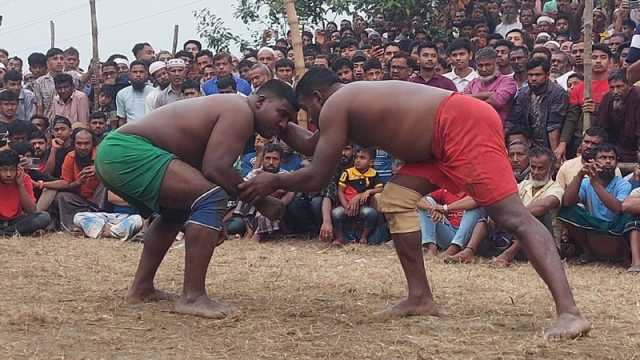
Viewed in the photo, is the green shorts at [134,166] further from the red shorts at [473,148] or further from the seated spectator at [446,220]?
the seated spectator at [446,220]

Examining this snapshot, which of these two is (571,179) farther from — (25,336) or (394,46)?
(25,336)

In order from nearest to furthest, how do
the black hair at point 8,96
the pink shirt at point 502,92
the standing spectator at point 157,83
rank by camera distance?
the pink shirt at point 502,92 → the standing spectator at point 157,83 → the black hair at point 8,96

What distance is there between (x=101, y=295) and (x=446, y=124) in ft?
8.64

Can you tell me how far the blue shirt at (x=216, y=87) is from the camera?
1057cm

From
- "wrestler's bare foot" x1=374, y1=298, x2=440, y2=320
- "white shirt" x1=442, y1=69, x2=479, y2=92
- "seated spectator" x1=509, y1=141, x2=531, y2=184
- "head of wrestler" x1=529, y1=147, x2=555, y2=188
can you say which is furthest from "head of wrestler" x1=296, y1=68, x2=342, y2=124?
"white shirt" x1=442, y1=69, x2=479, y2=92

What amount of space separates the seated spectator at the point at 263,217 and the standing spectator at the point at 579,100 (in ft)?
8.95

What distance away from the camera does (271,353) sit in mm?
4434

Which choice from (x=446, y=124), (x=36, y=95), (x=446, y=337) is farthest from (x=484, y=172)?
(x=36, y=95)

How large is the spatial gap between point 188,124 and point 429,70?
14.8 ft

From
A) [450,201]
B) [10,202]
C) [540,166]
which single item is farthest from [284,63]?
[540,166]

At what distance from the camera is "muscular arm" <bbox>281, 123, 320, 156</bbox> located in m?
5.59

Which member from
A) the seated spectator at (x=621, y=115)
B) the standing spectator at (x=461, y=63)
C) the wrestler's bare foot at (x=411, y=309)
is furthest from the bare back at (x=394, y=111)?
the standing spectator at (x=461, y=63)

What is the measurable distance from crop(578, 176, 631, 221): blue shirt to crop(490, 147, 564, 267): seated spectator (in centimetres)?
23

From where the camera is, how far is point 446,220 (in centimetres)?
840
